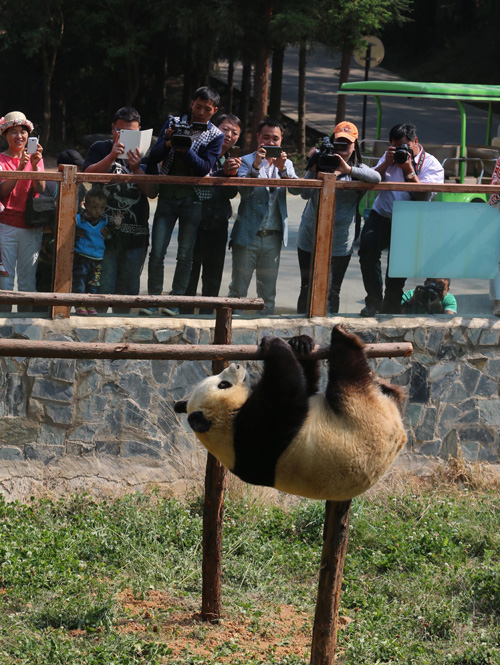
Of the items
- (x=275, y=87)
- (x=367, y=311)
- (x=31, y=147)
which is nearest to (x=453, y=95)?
(x=367, y=311)

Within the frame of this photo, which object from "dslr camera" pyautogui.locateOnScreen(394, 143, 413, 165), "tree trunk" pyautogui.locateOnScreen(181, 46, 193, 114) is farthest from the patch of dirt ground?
"tree trunk" pyautogui.locateOnScreen(181, 46, 193, 114)

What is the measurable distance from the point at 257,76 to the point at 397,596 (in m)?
14.2

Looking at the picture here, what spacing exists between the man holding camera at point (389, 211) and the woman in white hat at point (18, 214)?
8.15ft

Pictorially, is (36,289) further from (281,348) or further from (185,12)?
(185,12)

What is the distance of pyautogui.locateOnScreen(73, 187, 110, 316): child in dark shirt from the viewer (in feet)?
19.2

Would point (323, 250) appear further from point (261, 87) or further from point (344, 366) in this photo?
point (261, 87)

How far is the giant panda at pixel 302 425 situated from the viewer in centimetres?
308

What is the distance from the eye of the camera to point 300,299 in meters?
6.41

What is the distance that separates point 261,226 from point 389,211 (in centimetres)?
105

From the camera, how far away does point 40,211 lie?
18.9 feet

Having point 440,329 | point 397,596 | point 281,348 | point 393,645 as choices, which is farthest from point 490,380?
point 281,348

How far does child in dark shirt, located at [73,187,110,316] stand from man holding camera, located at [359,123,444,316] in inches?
78.7

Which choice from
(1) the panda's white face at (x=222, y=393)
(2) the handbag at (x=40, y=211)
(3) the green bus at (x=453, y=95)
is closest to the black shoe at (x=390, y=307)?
(2) the handbag at (x=40, y=211)

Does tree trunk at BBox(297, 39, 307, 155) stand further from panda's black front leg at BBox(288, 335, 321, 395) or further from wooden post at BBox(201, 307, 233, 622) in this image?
panda's black front leg at BBox(288, 335, 321, 395)
